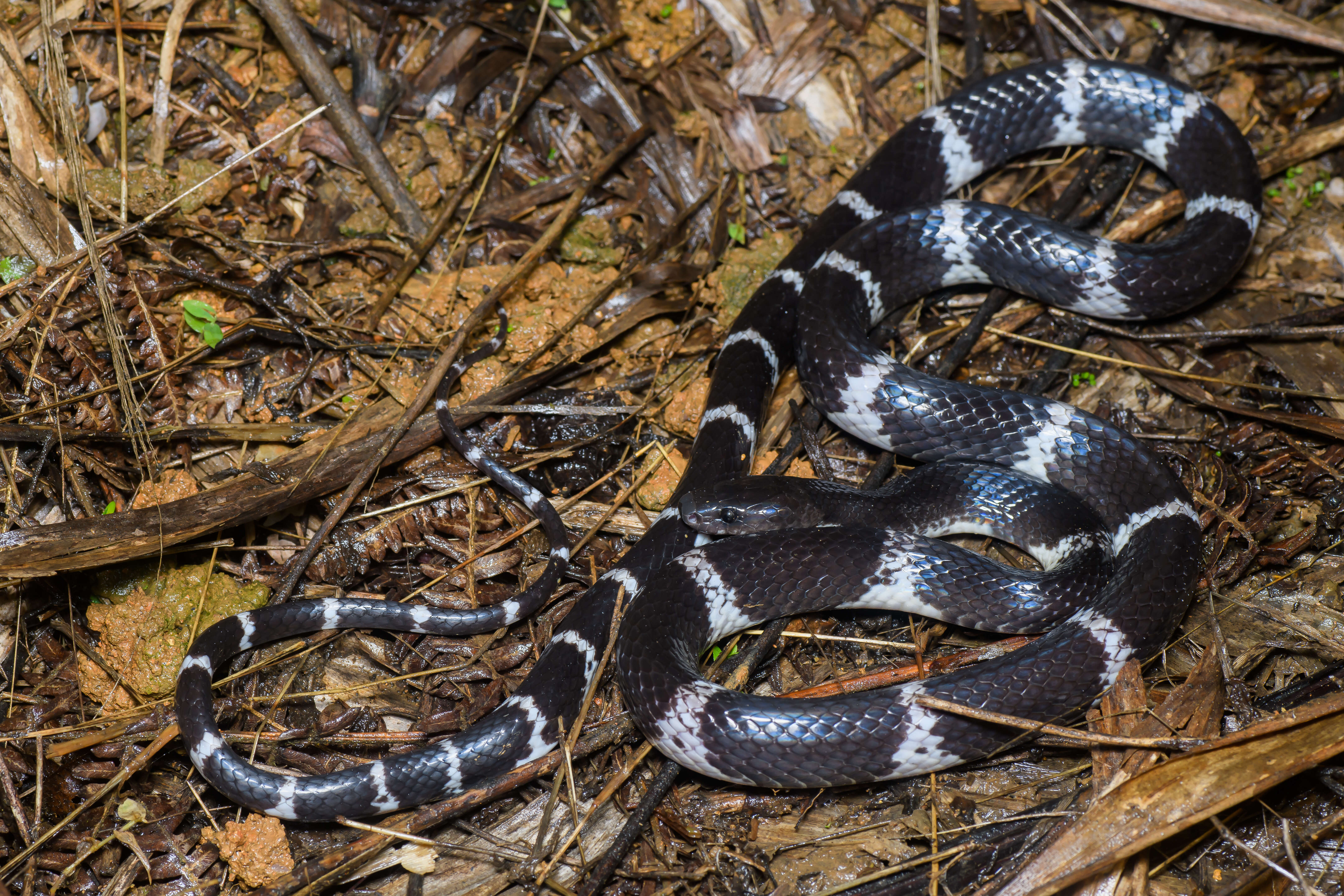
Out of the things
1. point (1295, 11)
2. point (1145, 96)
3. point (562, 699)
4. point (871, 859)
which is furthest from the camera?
point (1295, 11)

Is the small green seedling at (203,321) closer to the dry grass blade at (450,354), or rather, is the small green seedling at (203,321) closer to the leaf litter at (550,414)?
the leaf litter at (550,414)

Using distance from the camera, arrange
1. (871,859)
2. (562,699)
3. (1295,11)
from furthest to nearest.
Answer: (1295,11)
(562,699)
(871,859)

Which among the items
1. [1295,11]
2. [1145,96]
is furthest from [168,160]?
[1295,11]

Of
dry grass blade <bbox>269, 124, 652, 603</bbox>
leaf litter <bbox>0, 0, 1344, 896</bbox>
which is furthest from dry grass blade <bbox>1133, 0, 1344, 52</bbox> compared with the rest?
dry grass blade <bbox>269, 124, 652, 603</bbox>

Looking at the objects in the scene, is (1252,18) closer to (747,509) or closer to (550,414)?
(747,509)

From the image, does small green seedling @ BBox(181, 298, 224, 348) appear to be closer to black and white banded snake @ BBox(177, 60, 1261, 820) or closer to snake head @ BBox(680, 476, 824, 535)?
black and white banded snake @ BBox(177, 60, 1261, 820)

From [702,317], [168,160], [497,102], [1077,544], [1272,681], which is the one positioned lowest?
[1272,681]

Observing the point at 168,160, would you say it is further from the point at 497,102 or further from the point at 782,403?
the point at 782,403

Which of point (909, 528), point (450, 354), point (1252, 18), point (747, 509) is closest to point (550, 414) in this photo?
point (450, 354)
